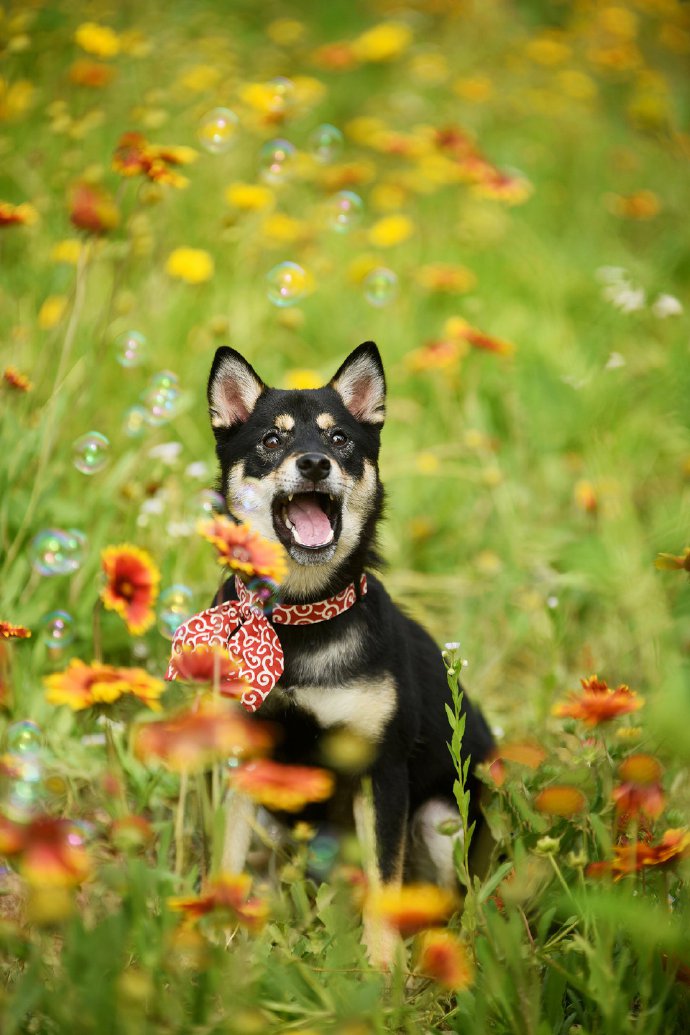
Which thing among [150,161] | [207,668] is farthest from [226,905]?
[150,161]

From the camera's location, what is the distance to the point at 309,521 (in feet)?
8.44

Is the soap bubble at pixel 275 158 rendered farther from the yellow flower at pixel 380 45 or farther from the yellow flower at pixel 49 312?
the yellow flower at pixel 380 45

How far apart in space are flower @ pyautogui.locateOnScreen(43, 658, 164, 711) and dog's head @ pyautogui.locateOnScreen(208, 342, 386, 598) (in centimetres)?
81

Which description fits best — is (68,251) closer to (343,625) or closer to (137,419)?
(137,419)

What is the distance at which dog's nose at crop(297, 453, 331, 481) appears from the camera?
7.94ft

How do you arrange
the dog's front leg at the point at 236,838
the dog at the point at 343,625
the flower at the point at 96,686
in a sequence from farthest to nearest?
the dog's front leg at the point at 236,838 → the dog at the point at 343,625 → the flower at the point at 96,686

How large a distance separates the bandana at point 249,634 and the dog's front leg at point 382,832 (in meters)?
0.40

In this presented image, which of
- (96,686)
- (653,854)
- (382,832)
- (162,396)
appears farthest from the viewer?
(162,396)

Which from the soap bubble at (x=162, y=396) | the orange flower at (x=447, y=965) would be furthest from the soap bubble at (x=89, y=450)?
the orange flower at (x=447, y=965)

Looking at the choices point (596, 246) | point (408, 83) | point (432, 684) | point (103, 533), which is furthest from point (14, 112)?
point (408, 83)

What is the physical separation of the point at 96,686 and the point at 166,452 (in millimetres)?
1764

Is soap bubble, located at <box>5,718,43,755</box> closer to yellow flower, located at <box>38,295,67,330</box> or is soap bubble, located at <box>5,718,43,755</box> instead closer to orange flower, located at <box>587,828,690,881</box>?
orange flower, located at <box>587,828,690,881</box>

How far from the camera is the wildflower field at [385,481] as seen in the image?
5.47 feet

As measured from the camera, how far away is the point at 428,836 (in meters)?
2.68
